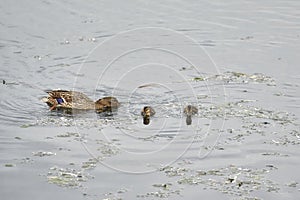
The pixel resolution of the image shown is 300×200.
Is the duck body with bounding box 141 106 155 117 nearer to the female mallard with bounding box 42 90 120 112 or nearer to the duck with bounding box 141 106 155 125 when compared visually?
the duck with bounding box 141 106 155 125

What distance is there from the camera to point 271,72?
16.5 m

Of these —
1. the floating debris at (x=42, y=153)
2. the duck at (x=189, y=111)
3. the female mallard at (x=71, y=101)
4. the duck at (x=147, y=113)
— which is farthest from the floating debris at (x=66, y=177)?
the female mallard at (x=71, y=101)

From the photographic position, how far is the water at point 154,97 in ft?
36.1

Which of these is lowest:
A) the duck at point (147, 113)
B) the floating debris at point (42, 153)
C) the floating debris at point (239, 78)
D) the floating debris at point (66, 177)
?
the floating debris at point (66, 177)

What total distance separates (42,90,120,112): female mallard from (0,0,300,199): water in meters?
0.24

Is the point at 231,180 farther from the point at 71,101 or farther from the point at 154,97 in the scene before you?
the point at 71,101

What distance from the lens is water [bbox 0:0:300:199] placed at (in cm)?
1099

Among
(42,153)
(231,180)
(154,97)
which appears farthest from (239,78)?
(42,153)

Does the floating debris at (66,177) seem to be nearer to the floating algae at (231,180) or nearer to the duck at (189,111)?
the floating algae at (231,180)

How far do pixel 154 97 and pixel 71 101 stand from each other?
183 cm

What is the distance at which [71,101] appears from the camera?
1477 cm

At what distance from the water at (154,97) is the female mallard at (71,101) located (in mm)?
238

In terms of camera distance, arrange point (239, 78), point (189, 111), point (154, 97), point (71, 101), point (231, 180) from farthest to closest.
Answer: point (239, 78) → point (154, 97) → point (71, 101) → point (189, 111) → point (231, 180)

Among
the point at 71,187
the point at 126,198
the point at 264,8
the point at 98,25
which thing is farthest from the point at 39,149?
the point at 264,8
